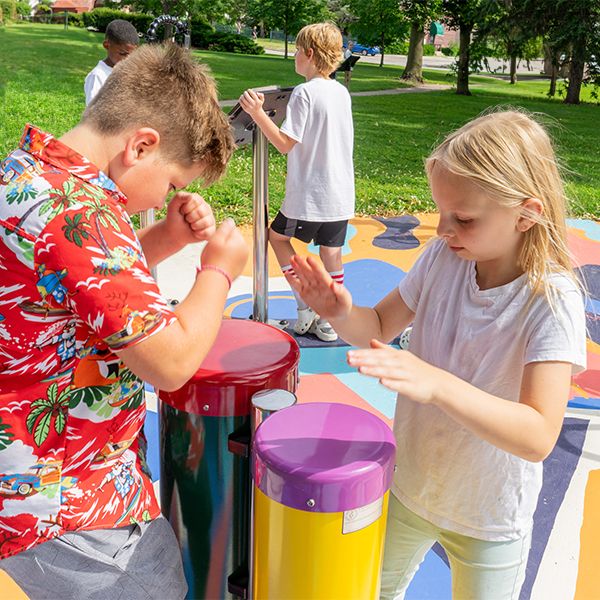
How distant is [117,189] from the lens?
53.6 inches

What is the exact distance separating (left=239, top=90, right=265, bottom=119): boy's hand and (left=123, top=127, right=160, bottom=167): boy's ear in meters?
1.56

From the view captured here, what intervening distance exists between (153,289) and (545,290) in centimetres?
80

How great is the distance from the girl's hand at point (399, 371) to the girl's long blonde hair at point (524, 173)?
35 centimetres

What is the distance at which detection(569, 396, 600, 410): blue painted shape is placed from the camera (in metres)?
3.52

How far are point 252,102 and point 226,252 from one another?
1.57 m

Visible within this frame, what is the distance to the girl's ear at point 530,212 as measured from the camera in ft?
4.98

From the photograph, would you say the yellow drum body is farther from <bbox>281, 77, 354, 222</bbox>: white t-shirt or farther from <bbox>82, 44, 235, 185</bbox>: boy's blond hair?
<bbox>281, 77, 354, 222</bbox>: white t-shirt

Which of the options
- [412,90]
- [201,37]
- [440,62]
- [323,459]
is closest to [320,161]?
[323,459]

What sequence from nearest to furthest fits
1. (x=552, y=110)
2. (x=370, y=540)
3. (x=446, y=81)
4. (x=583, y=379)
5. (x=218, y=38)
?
(x=370, y=540)
(x=583, y=379)
(x=552, y=110)
(x=446, y=81)
(x=218, y=38)

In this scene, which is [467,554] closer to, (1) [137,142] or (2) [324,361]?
(1) [137,142]

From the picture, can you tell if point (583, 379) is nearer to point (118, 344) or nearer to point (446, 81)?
point (118, 344)

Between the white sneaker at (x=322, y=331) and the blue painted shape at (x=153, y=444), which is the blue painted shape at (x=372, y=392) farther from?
the blue painted shape at (x=153, y=444)

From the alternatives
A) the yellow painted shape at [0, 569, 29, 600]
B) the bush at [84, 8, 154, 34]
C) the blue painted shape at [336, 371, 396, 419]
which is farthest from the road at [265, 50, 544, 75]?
the yellow painted shape at [0, 569, 29, 600]

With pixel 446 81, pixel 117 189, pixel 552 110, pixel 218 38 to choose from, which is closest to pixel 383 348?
pixel 117 189
